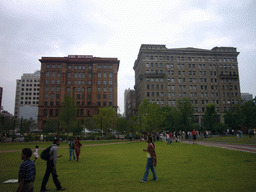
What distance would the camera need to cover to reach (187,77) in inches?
3425

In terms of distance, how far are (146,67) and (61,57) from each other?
4140 cm

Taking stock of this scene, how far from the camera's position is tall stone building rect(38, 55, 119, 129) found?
88.2 meters

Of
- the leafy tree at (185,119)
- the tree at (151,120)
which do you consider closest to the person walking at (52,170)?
the tree at (151,120)

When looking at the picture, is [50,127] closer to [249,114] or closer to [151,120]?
[151,120]

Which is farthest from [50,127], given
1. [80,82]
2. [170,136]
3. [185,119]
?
[170,136]

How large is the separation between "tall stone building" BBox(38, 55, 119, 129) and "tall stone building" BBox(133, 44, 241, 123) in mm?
16302

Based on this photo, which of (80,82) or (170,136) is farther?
(80,82)

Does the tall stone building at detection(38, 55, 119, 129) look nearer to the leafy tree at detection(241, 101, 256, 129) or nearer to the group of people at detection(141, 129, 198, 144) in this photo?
the group of people at detection(141, 129, 198, 144)

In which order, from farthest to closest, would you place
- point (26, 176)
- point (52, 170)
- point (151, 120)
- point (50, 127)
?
point (50, 127) → point (151, 120) → point (52, 170) → point (26, 176)

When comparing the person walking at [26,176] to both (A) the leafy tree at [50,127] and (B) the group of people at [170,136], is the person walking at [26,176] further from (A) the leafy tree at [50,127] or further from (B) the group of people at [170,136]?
(A) the leafy tree at [50,127]

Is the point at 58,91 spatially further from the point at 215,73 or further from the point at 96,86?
the point at 215,73

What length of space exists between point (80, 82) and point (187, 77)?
50861mm

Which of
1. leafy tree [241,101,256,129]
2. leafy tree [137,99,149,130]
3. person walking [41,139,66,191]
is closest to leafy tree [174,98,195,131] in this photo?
leafy tree [137,99,149,130]

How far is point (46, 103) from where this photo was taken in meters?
88.1
